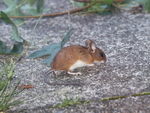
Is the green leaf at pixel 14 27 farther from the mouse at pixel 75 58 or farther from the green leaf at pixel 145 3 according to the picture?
the green leaf at pixel 145 3

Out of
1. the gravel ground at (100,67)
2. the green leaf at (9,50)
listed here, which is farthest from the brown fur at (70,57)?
the green leaf at (9,50)

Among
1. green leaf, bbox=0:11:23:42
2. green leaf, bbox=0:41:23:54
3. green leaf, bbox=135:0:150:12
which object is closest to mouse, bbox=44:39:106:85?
green leaf, bbox=0:41:23:54

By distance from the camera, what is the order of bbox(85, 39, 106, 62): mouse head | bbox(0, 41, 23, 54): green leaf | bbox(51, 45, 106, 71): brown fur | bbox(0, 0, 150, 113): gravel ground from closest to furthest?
bbox(0, 0, 150, 113): gravel ground → bbox(51, 45, 106, 71): brown fur → bbox(85, 39, 106, 62): mouse head → bbox(0, 41, 23, 54): green leaf

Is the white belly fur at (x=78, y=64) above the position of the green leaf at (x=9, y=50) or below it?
below

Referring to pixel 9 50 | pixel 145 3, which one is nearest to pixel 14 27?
pixel 9 50

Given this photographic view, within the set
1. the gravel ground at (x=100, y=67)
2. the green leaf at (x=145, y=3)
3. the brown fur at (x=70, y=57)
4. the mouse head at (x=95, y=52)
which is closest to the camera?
the gravel ground at (x=100, y=67)

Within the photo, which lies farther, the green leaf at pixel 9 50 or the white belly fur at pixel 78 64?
the green leaf at pixel 9 50

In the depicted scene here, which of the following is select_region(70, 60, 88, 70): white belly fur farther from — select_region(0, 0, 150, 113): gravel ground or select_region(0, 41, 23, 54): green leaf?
select_region(0, 41, 23, 54): green leaf
